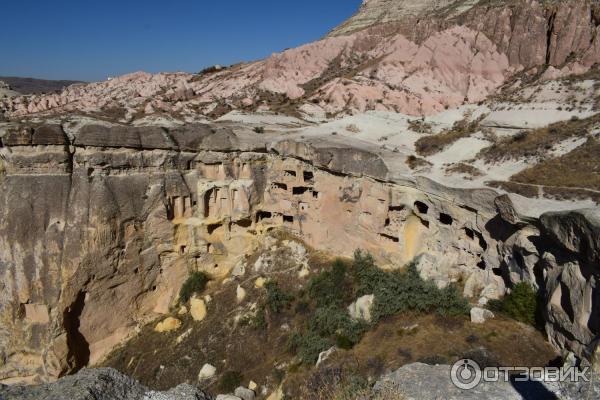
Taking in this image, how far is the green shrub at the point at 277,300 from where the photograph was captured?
16672mm

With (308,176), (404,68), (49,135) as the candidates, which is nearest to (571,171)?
(308,176)

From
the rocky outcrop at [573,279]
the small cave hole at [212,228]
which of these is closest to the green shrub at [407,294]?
the rocky outcrop at [573,279]

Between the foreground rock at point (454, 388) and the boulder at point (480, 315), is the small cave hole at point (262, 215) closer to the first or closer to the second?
the boulder at point (480, 315)

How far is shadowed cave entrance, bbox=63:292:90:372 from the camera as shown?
17.5m


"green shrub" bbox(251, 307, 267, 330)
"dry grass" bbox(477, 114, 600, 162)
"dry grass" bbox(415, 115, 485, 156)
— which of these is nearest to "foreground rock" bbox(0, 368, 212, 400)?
"green shrub" bbox(251, 307, 267, 330)

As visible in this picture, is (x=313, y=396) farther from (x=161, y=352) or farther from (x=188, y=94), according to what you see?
(x=188, y=94)

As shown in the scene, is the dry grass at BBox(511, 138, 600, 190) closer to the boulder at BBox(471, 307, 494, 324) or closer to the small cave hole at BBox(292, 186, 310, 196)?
the boulder at BBox(471, 307, 494, 324)

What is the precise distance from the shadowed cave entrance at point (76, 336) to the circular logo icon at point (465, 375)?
50.4ft

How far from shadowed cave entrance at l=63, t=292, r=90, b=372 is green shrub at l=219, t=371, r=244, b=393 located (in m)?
7.55

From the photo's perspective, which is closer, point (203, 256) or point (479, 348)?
point (479, 348)

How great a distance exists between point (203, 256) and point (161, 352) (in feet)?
16.1

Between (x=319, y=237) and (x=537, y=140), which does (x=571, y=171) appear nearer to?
(x=537, y=140)

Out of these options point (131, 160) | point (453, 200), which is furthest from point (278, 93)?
point (453, 200)

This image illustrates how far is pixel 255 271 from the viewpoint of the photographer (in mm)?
18922
